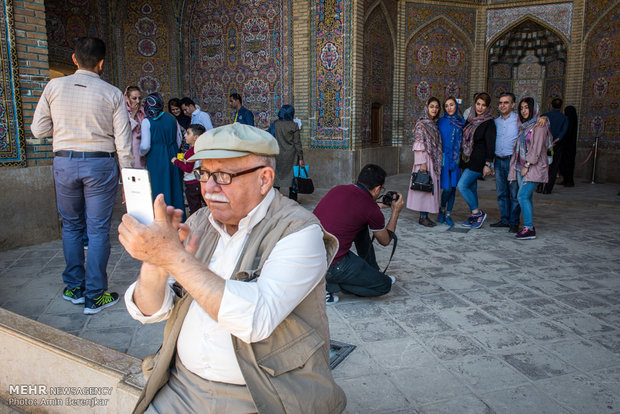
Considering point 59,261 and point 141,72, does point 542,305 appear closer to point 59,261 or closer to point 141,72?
point 59,261

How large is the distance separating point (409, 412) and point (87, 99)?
2.93 meters

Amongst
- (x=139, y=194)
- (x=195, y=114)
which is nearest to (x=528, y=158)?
(x=195, y=114)

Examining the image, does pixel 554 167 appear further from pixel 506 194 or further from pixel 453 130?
pixel 453 130

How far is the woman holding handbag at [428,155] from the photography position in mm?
6543

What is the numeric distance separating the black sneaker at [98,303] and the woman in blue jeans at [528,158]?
4.67 metres

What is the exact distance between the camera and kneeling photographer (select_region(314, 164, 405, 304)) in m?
3.72

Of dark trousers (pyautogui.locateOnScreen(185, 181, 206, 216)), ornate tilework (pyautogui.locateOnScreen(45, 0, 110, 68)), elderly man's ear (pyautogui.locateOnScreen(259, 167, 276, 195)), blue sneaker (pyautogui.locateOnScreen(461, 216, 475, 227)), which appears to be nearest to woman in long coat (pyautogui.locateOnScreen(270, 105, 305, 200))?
dark trousers (pyautogui.locateOnScreen(185, 181, 206, 216))

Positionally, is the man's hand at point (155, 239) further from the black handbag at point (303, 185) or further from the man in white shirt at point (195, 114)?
the black handbag at point (303, 185)

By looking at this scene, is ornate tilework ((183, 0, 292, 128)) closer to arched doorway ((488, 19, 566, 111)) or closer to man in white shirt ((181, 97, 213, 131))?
man in white shirt ((181, 97, 213, 131))

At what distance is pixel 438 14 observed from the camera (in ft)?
40.9

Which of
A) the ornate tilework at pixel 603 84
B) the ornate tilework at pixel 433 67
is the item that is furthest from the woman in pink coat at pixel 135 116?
the ornate tilework at pixel 603 84

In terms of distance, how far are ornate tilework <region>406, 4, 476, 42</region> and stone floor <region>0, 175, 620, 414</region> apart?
8003 millimetres

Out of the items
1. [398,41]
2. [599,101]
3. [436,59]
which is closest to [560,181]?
[599,101]

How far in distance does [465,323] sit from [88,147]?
2982 mm
